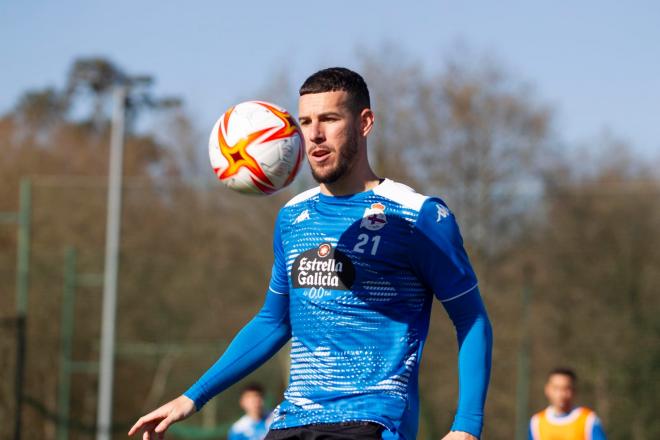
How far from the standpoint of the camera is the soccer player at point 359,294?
3256mm

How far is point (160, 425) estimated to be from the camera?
Result: 348cm

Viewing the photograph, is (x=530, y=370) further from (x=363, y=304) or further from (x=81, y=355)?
(x=363, y=304)

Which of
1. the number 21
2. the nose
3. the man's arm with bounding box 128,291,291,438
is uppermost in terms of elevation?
the nose

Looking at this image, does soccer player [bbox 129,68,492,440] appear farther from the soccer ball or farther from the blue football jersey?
the soccer ball

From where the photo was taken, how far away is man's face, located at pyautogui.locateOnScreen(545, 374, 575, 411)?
8930 mm

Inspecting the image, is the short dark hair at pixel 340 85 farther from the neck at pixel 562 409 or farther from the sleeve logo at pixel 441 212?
the neck at pixel 562 409

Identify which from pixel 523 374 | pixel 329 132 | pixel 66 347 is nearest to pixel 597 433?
pixel 329 132

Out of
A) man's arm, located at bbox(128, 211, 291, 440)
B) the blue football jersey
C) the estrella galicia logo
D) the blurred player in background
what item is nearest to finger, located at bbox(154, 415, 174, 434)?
man's arm, located at bbox(128, 211, 291, 440)

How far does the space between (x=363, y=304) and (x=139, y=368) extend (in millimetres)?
14060

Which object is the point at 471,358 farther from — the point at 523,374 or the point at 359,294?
the point at 523,374

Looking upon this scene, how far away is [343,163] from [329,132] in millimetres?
117

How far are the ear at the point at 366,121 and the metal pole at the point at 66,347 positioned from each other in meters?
12.9

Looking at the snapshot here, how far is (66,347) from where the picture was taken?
15.9 metres

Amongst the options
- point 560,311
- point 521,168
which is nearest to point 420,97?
point 521,168
